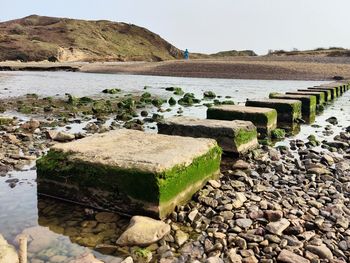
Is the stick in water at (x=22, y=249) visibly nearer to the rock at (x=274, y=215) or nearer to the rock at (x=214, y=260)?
the rock at (x=214, y=260)

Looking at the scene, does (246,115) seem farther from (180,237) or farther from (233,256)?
(233,256)

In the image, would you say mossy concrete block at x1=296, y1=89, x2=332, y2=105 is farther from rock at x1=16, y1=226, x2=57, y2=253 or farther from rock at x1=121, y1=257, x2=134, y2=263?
rock at x1=121, y1=257, x2=134, y2=263

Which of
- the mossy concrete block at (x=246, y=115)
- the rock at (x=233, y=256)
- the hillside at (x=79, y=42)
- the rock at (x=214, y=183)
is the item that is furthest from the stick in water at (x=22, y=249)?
the hillside at (x=79, y=42)

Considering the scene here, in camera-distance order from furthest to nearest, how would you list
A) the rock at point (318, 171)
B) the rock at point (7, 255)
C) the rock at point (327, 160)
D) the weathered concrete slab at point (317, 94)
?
the weathered concrete slab at point (317, 94) < the rock at point (327, 160) < the rock at point (318, 171) < the rock at point (7, 255)

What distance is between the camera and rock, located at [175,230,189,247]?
16.0ft

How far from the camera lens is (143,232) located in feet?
16.0

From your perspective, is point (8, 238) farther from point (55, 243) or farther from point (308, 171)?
point (308, 171)

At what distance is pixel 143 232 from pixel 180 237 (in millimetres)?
452

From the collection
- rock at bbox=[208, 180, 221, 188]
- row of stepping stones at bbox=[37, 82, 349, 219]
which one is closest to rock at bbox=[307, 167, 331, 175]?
row of stepping stones at bbox=[37, 82, 349, 219]

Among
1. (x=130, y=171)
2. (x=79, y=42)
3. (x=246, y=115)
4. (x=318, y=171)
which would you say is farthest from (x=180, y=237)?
(x=79, y=42)

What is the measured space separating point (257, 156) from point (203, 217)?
362 cm

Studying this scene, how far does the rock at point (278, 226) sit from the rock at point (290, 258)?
0.51 metres

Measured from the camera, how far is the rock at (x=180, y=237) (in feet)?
16.0

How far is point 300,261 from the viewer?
4.41 m
